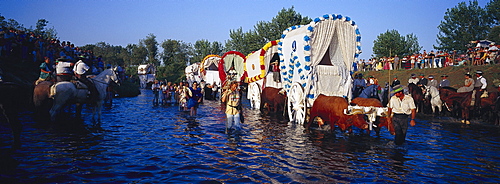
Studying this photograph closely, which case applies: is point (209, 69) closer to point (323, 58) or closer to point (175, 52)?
point (323, 58)

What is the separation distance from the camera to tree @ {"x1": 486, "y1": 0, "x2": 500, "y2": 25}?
48591mm

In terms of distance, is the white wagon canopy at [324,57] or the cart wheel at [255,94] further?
the cart wheel at [255,94]

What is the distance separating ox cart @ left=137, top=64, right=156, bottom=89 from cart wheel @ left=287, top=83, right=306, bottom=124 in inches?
1688

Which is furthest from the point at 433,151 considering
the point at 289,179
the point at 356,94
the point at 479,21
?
the point at 479,21

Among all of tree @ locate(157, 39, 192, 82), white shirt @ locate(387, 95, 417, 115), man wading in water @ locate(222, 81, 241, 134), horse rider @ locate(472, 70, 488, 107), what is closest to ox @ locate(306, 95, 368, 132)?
white shirt @ locate(387, 95, 417, 115)

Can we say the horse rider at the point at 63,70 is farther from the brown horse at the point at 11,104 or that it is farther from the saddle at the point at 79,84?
the brown horse at the point at 11,104

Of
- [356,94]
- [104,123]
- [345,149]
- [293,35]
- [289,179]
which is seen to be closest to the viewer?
[289,179]

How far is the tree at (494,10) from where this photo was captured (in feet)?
159

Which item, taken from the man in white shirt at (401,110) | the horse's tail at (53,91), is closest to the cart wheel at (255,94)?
the horse's tail at (53,91)

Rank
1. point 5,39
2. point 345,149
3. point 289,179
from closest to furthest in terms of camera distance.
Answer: point 289,179
point 345,149
point 5,39

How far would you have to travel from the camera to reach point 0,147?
8.23 m

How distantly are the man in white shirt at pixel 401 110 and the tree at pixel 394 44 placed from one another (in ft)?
151

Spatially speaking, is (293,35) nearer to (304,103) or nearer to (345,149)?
(304,103)

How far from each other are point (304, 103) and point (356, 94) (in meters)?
3.75
